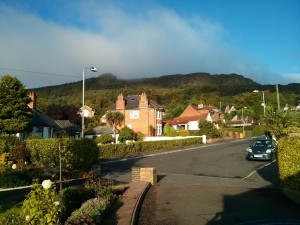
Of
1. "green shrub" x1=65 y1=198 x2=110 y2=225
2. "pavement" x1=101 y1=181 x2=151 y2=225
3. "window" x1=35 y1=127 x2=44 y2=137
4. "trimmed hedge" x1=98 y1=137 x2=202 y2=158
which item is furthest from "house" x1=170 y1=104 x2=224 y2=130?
"green shrub" x1=65 y1=198 x2=110 y2=225

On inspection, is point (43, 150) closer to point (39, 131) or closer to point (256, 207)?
point (256, 207)

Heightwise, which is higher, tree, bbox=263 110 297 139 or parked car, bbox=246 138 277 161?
tree, bbox=263 110 297 139

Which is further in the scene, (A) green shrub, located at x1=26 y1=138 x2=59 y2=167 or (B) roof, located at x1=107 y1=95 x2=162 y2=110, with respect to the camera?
(B) roof, located at x1=107 y1=95 x2=162 y2=110

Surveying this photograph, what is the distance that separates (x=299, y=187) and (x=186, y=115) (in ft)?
283

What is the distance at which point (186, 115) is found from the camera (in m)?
98.9

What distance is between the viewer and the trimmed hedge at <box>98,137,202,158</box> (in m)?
38.8

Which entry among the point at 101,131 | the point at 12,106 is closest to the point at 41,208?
the point at 12,106

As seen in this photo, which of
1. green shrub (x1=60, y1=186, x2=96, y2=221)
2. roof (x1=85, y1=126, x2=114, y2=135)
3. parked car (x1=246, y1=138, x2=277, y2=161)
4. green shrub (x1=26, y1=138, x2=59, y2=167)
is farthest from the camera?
roof (x1=85, y1=126, x2=114, y2=135)

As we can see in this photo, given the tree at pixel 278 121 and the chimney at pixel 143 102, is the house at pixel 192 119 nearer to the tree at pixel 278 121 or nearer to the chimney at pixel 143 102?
the chimney at pixel 143 102

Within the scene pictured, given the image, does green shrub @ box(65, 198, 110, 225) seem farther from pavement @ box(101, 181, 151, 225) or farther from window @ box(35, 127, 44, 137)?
window @ box(35, 127, 44, 137)

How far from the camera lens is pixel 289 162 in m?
13.5

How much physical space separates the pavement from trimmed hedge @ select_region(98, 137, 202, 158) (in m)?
24.2

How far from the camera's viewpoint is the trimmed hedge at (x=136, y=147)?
127 ft

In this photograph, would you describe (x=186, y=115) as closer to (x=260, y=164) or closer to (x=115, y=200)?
(x=260, y=164)
